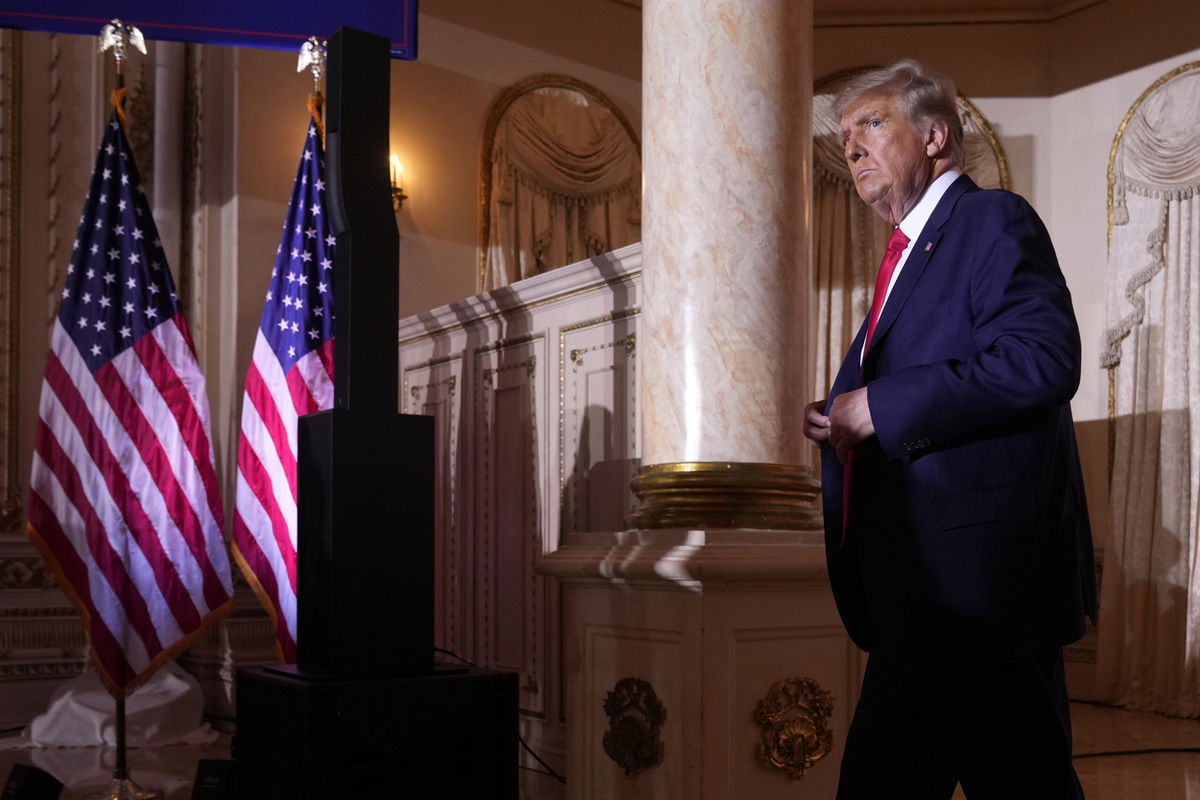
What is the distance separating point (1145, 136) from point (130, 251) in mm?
6193

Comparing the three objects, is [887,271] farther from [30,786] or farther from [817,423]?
[30,786]

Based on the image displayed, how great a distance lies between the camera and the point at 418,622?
2.57 meters

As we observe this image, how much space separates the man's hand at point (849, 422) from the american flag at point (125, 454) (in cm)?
371

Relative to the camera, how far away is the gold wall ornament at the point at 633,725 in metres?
3.44

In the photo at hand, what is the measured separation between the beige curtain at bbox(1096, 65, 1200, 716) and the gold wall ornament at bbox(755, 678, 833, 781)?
15.3 ft

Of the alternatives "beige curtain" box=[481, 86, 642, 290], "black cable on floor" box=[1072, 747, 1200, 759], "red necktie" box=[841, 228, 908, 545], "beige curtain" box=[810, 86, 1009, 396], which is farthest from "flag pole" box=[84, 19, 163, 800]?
"beige curtain" box=[810, 86, 1009, 396]

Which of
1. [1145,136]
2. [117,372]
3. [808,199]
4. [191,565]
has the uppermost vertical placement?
[1145,136]

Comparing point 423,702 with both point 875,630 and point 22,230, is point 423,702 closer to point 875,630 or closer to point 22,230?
point 875,630

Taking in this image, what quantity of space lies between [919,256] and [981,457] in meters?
0.34

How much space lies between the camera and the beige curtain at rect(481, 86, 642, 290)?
8.18 metres

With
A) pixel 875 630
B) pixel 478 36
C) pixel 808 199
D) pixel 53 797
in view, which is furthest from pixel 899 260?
pixel 478 36

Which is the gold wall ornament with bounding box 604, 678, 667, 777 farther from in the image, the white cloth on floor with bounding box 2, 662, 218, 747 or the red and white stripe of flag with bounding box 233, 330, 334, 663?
the white cloth on floor with bounding box 2, 662, 218, 747

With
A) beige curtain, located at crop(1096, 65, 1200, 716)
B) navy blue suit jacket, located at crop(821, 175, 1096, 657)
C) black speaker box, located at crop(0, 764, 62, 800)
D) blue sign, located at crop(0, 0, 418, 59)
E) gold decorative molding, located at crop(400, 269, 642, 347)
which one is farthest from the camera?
beige curtain, located at crop(1096, 65, 1200, 716)

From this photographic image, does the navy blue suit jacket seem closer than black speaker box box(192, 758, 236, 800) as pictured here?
Yes
